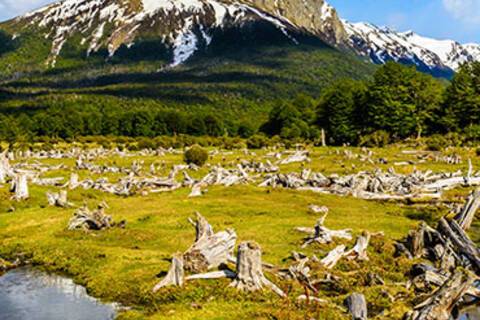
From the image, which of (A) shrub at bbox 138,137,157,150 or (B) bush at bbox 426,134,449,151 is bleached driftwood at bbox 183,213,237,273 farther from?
(A) shrub at bbox 138,137,157,150

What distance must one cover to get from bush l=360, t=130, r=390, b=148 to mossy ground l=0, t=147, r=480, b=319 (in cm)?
7186

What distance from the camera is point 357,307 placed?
2262cm

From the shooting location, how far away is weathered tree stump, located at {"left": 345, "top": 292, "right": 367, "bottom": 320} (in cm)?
2230

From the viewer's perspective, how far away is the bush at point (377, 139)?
433ft

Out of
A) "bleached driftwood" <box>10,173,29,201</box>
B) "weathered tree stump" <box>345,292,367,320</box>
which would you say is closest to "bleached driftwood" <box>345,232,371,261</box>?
"weathered tree stump" <box>345,292,367,320</box>

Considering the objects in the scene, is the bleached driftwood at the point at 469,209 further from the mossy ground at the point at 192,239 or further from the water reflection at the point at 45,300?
the water reflection at the point at 45,300

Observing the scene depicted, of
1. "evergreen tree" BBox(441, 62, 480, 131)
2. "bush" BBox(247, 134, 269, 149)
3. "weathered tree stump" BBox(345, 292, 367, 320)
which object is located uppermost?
"evergreen tree" BBox(441, 62, 480, 131)

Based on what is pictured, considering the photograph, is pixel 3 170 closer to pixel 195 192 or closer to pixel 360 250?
pixel 195 192

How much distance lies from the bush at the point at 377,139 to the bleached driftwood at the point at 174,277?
110710 mm

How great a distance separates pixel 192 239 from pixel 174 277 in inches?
442

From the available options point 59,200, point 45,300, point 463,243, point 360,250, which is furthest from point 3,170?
point 463,243

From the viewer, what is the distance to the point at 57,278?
32.7 meters

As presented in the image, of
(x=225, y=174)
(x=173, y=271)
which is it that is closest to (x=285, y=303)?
(x=173, y=271)

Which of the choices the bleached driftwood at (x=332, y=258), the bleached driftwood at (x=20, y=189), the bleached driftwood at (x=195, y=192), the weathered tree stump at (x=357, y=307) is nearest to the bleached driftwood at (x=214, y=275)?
the bleached driftwood at (x=332, y=258)
